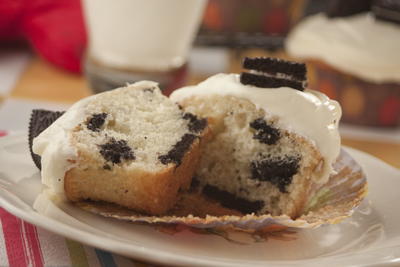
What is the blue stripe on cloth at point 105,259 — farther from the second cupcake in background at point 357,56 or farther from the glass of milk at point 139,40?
the second cupcake in background at point 357,56

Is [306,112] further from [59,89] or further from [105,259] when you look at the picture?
[59,89]

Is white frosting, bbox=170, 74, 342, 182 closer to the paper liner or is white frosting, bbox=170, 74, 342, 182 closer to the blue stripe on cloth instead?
the paper liner

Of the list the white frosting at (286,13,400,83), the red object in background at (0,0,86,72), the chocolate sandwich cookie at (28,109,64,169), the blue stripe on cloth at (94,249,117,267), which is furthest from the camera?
the red object in background at (0,0,86,72)

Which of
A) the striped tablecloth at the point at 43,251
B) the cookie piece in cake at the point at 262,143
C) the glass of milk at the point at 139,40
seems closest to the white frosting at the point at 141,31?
the glass of milk at the point at 139,40

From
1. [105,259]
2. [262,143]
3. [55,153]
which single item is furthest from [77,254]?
[262,143]

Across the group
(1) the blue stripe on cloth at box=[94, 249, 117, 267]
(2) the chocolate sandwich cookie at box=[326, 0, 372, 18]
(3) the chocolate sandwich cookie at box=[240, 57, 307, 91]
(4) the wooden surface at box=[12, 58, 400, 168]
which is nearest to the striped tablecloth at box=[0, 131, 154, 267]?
(1) the blue stripe on cloth at box=[94, 249, 117, 267]
